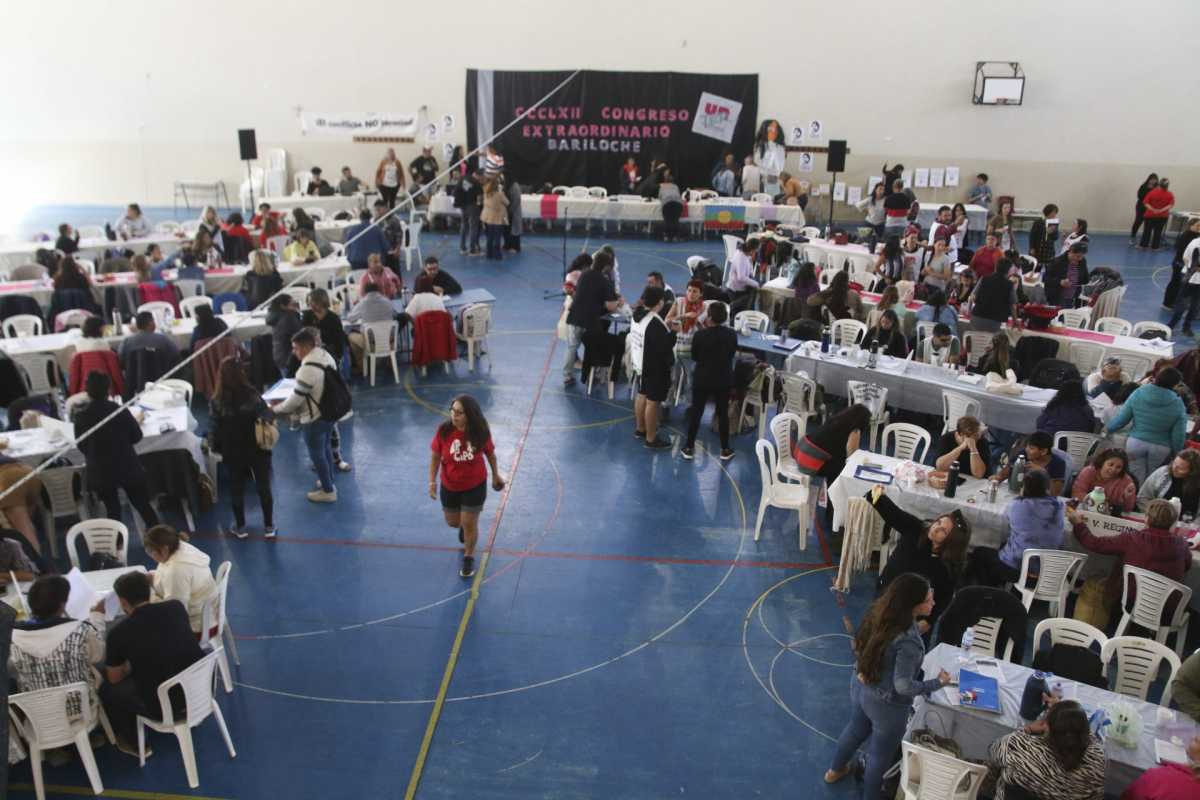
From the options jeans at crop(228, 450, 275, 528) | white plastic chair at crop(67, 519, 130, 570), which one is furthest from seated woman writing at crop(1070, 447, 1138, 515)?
white plastic chair at crop(67, 519, 130, 570)

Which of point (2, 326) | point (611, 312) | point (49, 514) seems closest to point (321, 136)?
point (2, 326)

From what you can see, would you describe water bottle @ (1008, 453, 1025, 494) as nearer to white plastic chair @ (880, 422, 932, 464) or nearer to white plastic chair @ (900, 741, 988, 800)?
white plastic chair @ (880, 422, 932, 464)

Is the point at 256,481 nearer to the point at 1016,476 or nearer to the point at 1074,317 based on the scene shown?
the point at 1016,476

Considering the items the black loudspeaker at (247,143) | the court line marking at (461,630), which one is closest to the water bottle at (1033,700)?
the court line marking at (461,630)

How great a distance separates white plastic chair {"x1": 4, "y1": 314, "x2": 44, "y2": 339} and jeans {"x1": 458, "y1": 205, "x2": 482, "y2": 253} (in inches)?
277

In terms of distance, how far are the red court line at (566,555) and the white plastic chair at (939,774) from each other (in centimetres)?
253

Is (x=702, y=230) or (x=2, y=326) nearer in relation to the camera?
(x=2, y=326)

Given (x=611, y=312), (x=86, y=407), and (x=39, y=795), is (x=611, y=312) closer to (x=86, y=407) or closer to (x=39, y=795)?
(x=86, y=407)

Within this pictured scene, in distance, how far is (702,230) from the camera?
1739 cm

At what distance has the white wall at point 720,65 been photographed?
56.9 feet

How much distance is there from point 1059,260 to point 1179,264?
260 centimetres

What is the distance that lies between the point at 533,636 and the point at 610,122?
14.4m

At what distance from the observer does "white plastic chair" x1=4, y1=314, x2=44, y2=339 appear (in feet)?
30.6

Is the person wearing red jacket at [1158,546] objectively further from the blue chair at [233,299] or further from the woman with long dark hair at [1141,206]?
the woman with long dark hair at [1141,206]
